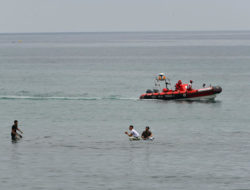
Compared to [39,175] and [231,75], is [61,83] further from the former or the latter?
[39,175]

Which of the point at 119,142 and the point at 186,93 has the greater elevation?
the point at 186,93

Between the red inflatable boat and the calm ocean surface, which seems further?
the red inflatable boat

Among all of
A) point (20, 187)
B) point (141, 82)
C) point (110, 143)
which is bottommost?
point (20, 187)

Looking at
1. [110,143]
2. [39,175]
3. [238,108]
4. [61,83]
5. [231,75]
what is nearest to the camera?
[39,175]

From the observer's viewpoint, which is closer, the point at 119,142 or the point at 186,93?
the point at 119,142

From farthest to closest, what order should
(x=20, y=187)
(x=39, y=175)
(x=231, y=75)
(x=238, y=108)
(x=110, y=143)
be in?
(x=231, y=75) → (x=238, y=108) → (x=110, y=143) → (x=39, y=175) → (x=20, y=187)

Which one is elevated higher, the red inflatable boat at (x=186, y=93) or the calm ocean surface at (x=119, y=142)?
the red inflatable boat at (x=186, y=93)

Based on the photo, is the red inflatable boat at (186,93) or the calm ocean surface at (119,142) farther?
the red inflatable boat at (186,93)

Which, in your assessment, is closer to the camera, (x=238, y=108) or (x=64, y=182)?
(x=64, y=182)

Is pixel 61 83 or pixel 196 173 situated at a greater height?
pixel 61 83

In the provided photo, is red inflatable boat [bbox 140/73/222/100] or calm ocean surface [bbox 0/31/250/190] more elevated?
red inflatable boat [bbox 140/73/222/100]

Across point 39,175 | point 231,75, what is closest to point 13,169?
point 39,175

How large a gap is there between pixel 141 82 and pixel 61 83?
46.7ft

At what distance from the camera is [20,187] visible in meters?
35.5
